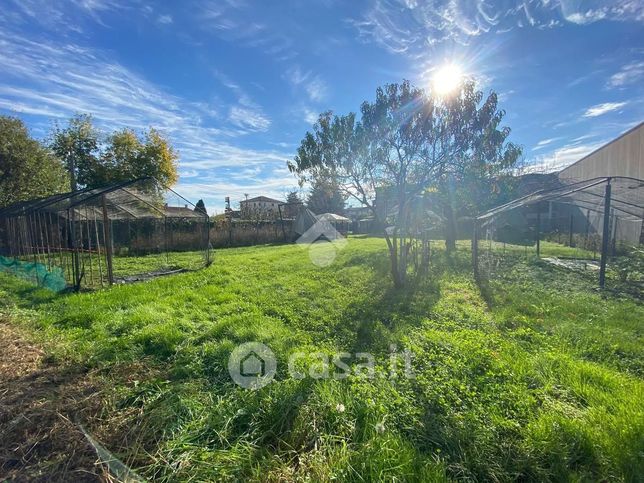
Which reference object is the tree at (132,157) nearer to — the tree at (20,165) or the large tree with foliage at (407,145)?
the tree at (20,165)

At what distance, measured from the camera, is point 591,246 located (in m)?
12.4

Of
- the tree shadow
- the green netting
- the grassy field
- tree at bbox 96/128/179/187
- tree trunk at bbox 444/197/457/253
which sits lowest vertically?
the tree shadow

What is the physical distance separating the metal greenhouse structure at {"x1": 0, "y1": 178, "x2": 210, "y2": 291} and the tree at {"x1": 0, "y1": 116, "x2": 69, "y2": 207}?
3508 millimetres

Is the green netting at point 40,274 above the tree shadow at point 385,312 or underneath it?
above

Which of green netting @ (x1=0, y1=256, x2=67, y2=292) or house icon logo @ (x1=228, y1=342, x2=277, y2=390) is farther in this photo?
green netting @ (x1=0, y1=256, x2=67, y2=292)

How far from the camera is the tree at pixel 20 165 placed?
51.3 feet

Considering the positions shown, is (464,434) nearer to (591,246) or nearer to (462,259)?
(462,259)

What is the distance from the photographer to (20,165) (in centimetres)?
1614

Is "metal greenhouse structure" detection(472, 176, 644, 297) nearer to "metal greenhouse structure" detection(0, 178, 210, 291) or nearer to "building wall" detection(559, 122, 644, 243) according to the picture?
"building wall" detection(559, 122, 644, 243)

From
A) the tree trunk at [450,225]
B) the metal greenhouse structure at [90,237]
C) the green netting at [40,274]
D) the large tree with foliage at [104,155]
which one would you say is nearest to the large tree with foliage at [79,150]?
the large tree with foliage at [104,155]

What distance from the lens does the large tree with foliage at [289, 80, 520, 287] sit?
6344 millimetres

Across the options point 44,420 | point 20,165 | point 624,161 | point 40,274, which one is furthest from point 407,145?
point 20,165

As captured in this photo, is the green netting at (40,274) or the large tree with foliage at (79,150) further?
the large tree with foliage at (79,150)

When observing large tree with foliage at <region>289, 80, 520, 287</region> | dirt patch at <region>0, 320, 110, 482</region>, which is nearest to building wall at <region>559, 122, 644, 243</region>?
large tree with foliage at <region>289, 80, 520, 287</region>
